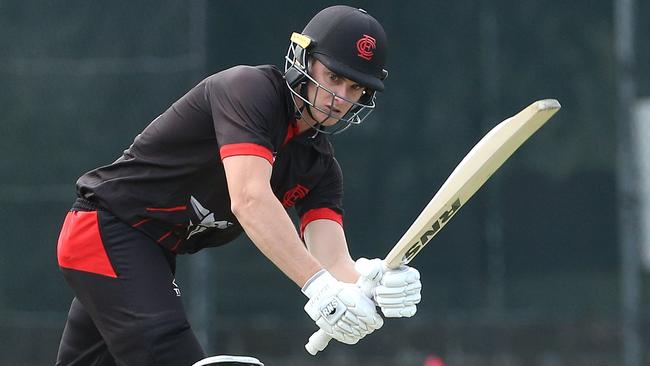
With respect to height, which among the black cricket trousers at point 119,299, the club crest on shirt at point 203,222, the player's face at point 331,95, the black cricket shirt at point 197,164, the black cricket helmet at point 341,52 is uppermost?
the black cricket helmet at point 341,52

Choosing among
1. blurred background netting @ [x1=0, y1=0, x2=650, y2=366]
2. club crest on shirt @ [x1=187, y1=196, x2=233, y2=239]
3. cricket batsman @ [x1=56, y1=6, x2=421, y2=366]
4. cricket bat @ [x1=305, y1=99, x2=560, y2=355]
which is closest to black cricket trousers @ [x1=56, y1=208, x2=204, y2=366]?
cricket batsman @ [x1=56, y1=6, x2=421, y2=366]

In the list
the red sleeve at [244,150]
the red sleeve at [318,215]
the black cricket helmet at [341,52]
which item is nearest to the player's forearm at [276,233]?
the red sleeve at [244,150]

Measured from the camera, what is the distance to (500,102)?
8.52 meters

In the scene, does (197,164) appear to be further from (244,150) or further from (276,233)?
(276,233)

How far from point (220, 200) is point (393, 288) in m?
0.76

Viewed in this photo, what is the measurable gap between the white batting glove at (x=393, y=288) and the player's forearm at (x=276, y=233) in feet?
0.70

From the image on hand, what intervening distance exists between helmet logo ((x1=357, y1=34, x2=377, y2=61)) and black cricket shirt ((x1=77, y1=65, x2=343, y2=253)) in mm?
301

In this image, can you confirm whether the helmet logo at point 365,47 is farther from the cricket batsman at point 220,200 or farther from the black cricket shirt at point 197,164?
the black cricket shirt at point 197,164

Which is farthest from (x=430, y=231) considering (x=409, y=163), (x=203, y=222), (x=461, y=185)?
(x=409, y=163)

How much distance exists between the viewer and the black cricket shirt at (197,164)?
15.6ft

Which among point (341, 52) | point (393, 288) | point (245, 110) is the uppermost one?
point (341, 52)

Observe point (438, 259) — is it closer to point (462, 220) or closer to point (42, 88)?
point (462, 220)

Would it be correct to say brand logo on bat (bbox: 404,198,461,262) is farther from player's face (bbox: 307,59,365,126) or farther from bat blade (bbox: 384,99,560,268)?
player's face (bbox: 307,59,365,126)

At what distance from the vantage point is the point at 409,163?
28.3 feet
